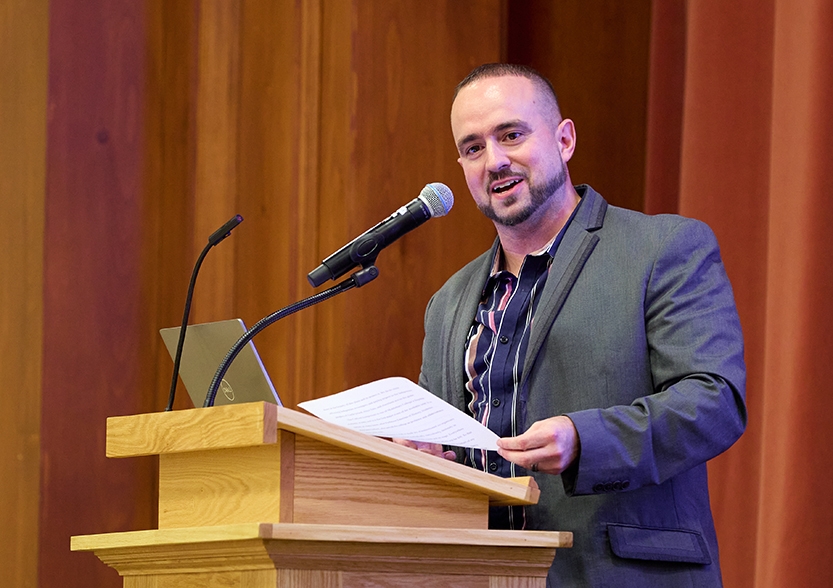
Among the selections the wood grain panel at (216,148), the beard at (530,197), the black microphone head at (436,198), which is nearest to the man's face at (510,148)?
the beard at (530,197)

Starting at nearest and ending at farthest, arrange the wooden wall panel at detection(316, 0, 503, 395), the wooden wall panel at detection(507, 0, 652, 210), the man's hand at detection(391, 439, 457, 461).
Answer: the man's hand at detection(391, 439, 457, 461), the wooden wall panel at detection(316, 0, 503, 395), the wooden wall panel at detection(507, 0, 652, 210)

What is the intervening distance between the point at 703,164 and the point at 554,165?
0.74 m

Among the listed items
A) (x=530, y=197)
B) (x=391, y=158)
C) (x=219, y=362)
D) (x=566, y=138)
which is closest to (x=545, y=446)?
(x=219, y=362)

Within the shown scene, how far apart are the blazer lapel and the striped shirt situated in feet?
0.21

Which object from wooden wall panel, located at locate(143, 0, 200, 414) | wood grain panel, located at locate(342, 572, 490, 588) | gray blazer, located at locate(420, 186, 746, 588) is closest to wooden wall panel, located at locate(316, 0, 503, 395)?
wooden wall panel, located at locate(143, 0, 200, 414)

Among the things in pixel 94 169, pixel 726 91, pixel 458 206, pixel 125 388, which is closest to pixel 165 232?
pixel 94 169

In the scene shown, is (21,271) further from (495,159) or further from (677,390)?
(677,390)

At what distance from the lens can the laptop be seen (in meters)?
1.65

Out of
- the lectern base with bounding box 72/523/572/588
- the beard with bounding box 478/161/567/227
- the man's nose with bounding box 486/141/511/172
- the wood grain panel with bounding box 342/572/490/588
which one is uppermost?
the man's nose with bounding box 486/141/511/172

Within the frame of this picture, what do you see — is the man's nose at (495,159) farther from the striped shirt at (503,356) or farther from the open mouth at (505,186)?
the striped shirt at (503,356)

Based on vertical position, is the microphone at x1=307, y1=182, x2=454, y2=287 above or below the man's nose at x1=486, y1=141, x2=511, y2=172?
below

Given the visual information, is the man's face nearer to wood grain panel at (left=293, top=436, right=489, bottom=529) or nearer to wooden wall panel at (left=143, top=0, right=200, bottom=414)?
wood grain panel at (left=293, top=436, right=489, bottom=529)

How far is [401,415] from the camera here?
1449 mm

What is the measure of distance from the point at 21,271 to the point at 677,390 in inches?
73.1
